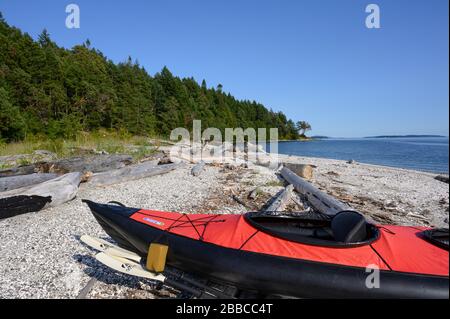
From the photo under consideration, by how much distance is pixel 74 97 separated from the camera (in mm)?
33062

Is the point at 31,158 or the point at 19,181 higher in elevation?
the point at 31,158

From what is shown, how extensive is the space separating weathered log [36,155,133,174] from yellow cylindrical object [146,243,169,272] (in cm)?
666

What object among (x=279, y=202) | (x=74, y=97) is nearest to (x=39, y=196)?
(x=279, y=202)

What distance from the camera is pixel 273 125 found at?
89.6 meters

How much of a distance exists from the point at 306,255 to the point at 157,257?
1.68 meters

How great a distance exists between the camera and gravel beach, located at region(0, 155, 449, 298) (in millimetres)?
3373

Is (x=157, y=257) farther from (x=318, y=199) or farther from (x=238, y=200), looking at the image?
(x=318, y=199)

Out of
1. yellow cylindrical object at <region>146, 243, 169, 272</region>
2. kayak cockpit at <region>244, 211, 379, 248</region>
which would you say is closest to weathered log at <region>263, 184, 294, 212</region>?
kayak cockpit at <region>244, 211, 379, 248</region>

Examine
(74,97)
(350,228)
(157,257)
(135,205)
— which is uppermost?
(74,97)

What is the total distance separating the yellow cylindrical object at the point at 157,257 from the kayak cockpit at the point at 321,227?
3.55ft

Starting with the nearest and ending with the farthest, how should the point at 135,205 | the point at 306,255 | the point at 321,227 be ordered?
the point at 306,255 → the point at 321,227 → the point at 135,205

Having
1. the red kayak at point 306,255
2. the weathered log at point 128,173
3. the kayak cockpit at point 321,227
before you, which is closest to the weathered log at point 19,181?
the weathered log at point 128,173

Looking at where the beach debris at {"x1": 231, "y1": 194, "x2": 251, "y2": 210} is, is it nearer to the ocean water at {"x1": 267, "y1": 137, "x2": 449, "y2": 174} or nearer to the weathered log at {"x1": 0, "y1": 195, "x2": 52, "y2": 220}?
the ocean water at {"x1": 267, "y1": 137, "x2": 449, "y2": 174}
